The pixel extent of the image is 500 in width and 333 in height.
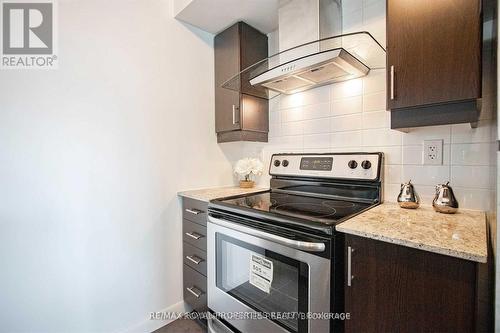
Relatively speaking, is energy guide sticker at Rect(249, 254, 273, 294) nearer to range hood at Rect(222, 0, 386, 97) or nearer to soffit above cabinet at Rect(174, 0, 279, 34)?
range hood at Rect(222, 0, 386, 97)

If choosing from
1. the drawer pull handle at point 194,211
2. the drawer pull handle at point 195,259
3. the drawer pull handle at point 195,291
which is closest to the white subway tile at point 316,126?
the drawer pull handle at point 194,211

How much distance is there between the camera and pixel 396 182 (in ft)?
4.45

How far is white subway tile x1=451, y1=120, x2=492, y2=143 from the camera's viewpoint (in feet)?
3.56

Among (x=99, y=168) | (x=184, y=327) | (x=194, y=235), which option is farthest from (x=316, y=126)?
(x=184, y=327)

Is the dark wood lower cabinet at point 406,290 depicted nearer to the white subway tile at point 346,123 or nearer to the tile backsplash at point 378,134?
the tile backsplash at point 378,134

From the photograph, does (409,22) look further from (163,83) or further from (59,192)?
(59,192)

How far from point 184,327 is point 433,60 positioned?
7.07ft

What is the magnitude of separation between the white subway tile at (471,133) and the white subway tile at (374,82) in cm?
42

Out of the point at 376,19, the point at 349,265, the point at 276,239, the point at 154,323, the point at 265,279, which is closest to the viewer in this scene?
the point at 349,265

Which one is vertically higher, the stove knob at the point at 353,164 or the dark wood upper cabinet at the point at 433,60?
the dark wood upper cabinet at the point at 433,60

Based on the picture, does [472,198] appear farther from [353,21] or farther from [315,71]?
[353,21]

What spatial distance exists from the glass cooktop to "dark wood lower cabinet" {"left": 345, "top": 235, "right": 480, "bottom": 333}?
19cm

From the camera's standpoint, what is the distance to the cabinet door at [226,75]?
186 cm

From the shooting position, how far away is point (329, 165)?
156cm
